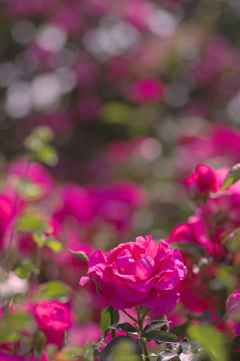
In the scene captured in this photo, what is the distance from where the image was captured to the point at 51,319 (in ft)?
2.57

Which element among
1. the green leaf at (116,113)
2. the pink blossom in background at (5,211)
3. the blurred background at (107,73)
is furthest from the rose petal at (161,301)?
the green leaf at (116,113)

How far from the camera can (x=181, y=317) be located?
3.83 ft

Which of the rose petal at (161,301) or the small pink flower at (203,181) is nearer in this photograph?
the rose petal at (161,301)

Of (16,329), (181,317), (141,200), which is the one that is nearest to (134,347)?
(16,329)

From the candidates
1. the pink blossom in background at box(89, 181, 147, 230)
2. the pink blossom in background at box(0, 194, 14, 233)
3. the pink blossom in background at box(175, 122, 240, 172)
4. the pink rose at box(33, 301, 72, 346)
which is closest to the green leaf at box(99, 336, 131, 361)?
the pink rose at box(33, 301, 72, 346)

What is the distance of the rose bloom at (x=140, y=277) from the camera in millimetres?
666

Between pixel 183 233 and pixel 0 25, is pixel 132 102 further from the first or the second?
pixel 183 233

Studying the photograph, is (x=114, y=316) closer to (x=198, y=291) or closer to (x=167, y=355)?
(x=167, y=355)

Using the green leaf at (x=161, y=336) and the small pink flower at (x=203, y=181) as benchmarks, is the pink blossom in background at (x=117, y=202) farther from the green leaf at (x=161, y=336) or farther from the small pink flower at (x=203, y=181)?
the green leaf at (x=161, y=336)

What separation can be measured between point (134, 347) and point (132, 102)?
3100 millimetres

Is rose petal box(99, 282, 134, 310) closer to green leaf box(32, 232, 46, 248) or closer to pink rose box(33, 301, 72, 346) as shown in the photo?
→ pink rose box(33, 301, 72, 346)

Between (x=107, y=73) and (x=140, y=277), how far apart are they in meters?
3.25

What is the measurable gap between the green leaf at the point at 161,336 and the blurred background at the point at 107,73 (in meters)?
2.66

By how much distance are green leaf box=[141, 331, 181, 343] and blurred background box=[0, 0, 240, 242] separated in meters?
2.66
